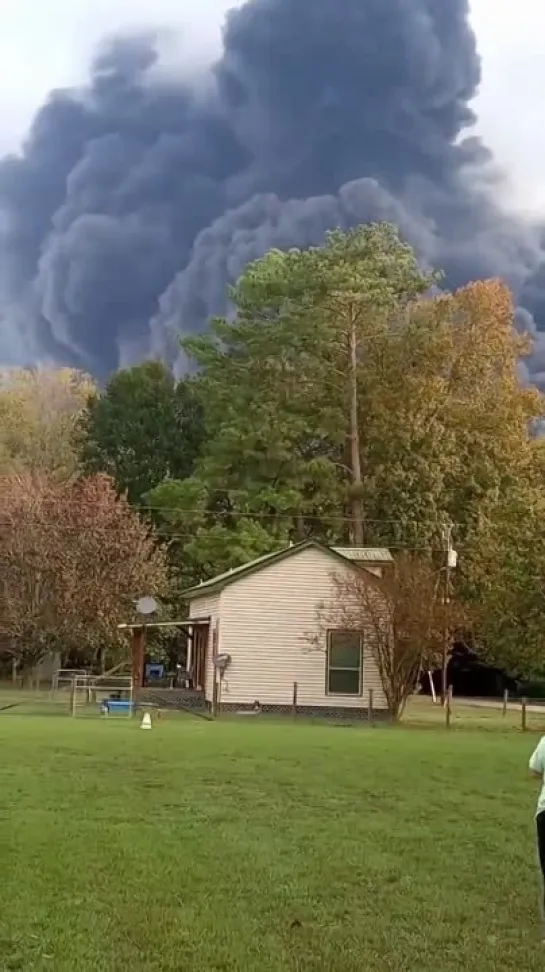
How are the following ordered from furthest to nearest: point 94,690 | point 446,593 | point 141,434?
point 141,434 → point 94,690 → point 446,593

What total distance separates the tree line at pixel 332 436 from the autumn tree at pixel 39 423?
3087 mm

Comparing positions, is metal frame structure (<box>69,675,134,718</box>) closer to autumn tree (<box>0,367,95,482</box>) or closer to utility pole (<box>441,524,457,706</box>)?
utility pole (<box>441,524,457,706</box>)

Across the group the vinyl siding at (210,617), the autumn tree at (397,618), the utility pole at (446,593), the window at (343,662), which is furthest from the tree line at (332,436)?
the autumn tree at (397,618)

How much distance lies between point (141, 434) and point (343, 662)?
21744mm

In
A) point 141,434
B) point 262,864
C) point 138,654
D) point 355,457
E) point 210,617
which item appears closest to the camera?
point 262,864

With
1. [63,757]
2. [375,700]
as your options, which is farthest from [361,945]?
[375,700]

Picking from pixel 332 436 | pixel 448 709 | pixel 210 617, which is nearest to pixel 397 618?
pixel 448 709

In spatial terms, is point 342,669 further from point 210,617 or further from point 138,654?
point 138,654

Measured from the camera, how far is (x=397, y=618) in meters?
27.4

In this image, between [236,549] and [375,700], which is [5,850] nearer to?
[375,700]

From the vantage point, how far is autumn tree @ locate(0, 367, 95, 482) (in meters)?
51.6

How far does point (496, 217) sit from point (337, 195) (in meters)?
8.06

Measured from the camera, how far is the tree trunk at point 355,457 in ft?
142

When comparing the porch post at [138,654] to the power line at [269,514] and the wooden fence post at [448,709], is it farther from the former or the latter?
the wooden fence post at [448,709]
